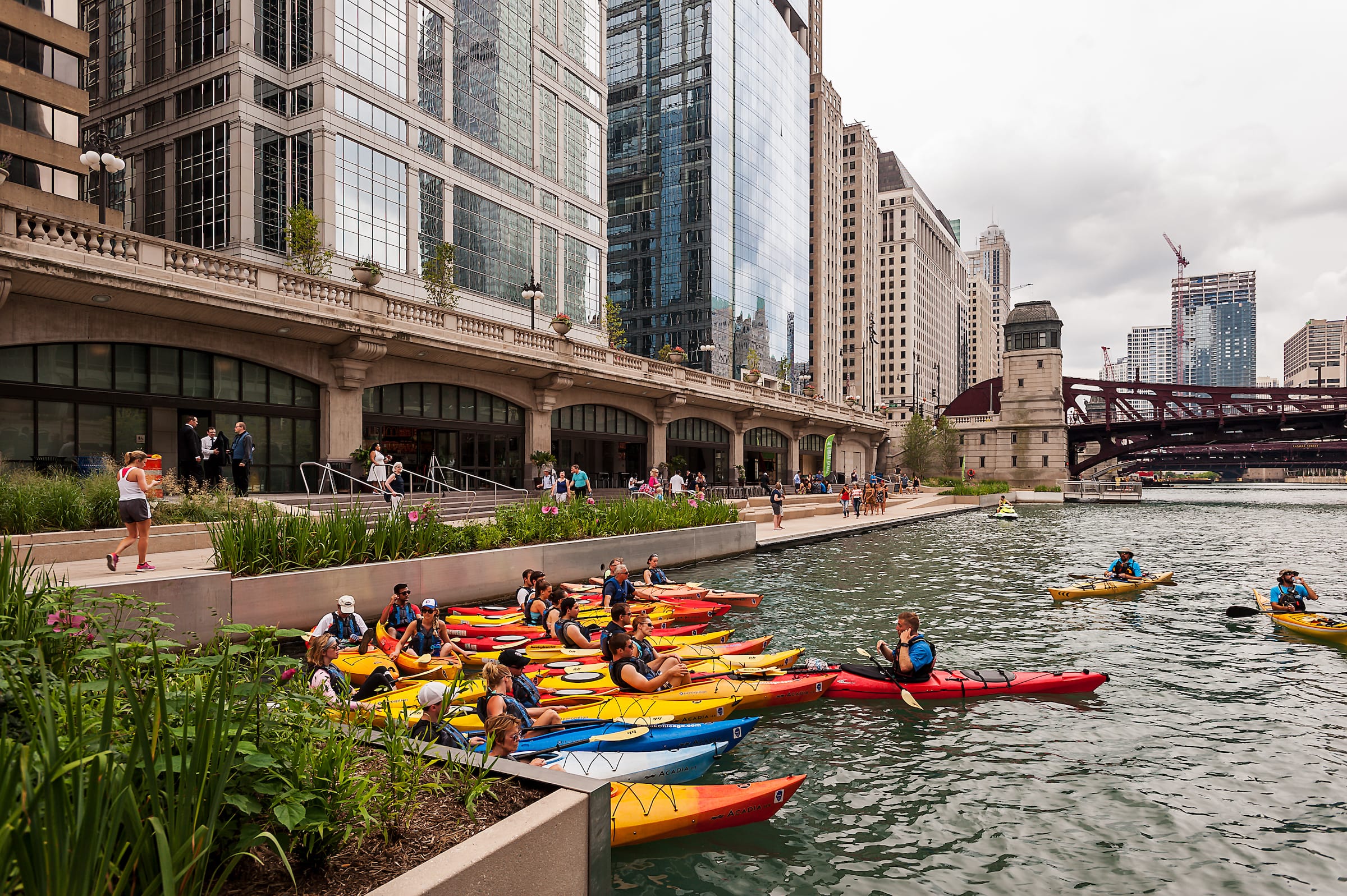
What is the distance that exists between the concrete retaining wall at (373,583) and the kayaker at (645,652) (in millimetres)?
5407

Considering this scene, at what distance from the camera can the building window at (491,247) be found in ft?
130

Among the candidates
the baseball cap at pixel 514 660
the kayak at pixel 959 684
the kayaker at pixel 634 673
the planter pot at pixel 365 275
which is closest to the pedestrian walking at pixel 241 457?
the planter pot at pixel 365 275

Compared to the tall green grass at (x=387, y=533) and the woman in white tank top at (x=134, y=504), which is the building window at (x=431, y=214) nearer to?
the tall green grass at (x=387, y=533)

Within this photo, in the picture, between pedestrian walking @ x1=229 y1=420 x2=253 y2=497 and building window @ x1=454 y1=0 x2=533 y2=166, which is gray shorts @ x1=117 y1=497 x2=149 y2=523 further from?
building window @ x1=454 y1=0 x2=533 y2=166

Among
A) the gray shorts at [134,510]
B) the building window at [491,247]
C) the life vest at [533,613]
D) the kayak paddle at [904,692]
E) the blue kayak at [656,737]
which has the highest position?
the building window at [491,247]

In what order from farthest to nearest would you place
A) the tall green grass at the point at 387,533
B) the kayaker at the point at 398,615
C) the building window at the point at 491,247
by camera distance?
the building window at the point at 491,247 → the tall green grass at the point at 387,533 → the kayaker at the point at 398,615

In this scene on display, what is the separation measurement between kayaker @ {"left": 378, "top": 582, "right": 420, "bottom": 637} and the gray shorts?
151 inches

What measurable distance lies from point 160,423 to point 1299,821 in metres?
24.9

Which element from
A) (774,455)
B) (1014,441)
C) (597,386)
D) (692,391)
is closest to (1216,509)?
(1014,441)

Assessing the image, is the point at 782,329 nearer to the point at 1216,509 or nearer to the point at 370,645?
the point at 1216,509

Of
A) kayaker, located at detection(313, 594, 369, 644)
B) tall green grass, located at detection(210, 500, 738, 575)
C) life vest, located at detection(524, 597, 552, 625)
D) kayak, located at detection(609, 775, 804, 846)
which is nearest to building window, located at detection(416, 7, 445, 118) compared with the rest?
tall green grass, located at detection(210, 500, 738, 575)

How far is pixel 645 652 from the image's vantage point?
11078 mm

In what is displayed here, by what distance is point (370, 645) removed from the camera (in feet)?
38.0

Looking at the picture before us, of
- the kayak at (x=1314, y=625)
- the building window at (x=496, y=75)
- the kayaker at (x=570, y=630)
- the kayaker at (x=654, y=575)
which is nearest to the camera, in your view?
the kayaker at (x=570, y=630)
